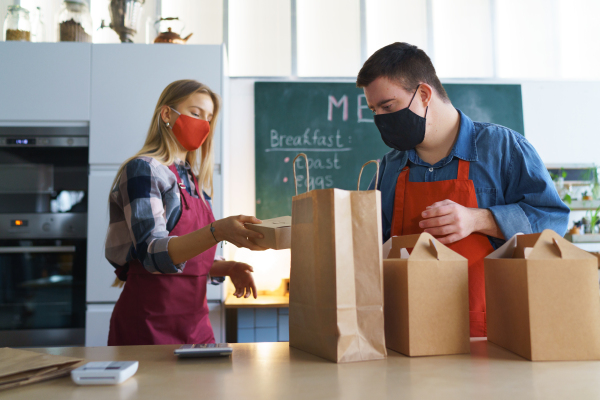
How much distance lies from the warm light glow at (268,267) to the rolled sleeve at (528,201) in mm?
1474

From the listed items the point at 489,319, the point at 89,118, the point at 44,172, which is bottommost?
the point at 489,319

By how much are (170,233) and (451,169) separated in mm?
775

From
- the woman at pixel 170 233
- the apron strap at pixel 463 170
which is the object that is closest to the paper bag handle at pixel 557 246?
A: the apron strap at pixel 463 170

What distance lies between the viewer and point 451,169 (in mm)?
1170

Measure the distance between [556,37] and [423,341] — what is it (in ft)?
9.51

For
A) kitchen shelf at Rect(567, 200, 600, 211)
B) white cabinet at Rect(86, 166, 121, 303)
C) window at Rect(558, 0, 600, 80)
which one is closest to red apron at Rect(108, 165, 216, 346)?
white cabinet at Rect(86, 166, 121, 303)

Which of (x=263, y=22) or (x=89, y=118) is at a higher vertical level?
(x=263, y=22)

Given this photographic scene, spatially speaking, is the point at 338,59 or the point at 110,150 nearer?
the point at 110,150

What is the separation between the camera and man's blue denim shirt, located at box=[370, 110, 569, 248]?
3.42 ft

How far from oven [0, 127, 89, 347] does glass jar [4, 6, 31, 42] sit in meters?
0.50

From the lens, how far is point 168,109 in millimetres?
1397

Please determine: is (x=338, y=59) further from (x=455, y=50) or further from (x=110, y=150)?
A: (x=110, y=150)

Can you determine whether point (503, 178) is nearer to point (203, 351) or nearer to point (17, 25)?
point (203, 351)

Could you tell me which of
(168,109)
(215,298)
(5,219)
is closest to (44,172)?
(5,219)
